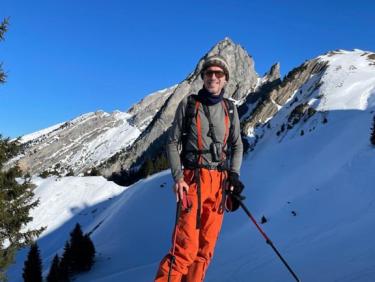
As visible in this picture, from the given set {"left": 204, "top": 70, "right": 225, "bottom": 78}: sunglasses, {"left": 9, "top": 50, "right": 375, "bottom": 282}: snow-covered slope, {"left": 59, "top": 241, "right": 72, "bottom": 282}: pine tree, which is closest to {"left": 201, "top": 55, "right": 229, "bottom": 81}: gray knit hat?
{"left": 204, "top": 70, "right": 225, "bottom": 78}: sunglasses

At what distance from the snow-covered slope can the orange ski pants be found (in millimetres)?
5566

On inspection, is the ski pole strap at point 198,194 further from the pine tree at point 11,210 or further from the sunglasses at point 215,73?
the pine tree at point 11,210

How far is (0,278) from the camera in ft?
62.7

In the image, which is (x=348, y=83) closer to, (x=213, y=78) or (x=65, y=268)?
(x=65, y=268)

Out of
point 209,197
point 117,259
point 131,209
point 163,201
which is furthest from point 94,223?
point 209,197

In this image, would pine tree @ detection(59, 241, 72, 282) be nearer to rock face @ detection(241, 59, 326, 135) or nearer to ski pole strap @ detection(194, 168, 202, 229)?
ski pole strap @ detection(194, 168, 202, 229)

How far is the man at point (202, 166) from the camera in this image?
6.75 m

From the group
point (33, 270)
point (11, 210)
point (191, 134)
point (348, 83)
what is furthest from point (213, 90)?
point (348, 83)

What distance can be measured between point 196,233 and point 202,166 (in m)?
1.05

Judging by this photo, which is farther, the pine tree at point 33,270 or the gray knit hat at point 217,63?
the pine tree at point 33,270

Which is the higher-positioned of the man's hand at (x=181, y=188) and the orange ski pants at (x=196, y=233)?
the man's hand at (x=181, y=188)

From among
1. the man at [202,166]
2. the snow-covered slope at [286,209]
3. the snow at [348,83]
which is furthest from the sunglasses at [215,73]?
the snow at [348,83]

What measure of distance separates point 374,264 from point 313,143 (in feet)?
159

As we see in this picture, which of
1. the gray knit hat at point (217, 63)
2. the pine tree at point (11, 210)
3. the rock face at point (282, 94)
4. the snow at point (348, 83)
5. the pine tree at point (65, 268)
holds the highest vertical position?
the rock face at point (282, 94)
